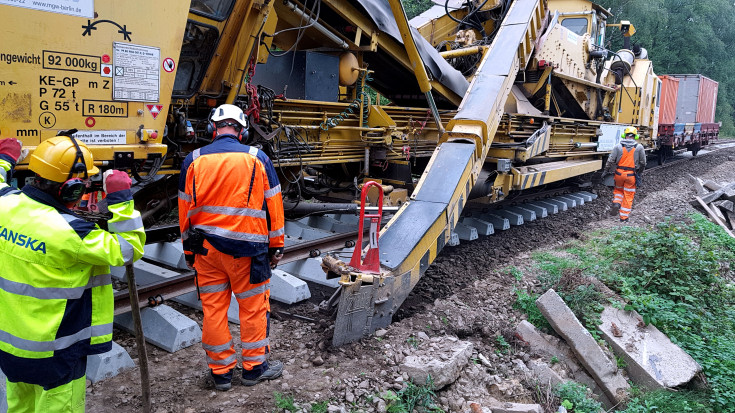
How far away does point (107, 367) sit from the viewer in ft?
11.0

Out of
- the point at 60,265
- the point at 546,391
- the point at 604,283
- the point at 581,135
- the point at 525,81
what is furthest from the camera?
the point at 581,135

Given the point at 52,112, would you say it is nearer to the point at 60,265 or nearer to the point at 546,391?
the point at 60,265

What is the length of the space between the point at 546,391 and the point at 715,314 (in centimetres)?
281

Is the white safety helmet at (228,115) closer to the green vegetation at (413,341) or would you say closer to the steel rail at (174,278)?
the steel rail at (174,278)

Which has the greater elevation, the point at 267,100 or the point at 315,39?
the point at 315,39

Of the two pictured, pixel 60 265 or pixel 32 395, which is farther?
pixel 32 395

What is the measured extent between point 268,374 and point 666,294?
4252mm

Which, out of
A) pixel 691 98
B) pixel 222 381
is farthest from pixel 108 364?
pixel 691 98

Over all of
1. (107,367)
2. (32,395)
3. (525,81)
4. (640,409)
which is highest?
(525,81)

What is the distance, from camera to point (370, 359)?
3.59m

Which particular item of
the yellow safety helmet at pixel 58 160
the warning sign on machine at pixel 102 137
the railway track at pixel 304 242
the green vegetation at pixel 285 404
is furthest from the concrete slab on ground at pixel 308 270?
the yellow safety helmet at pixel 58 160

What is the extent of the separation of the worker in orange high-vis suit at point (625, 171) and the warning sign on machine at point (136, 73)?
7.37 m

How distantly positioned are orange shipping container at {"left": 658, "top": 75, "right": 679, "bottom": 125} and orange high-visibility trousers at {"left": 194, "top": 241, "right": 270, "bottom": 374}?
15644 millimetres

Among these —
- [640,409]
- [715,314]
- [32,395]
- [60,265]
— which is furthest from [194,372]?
[715,314]
